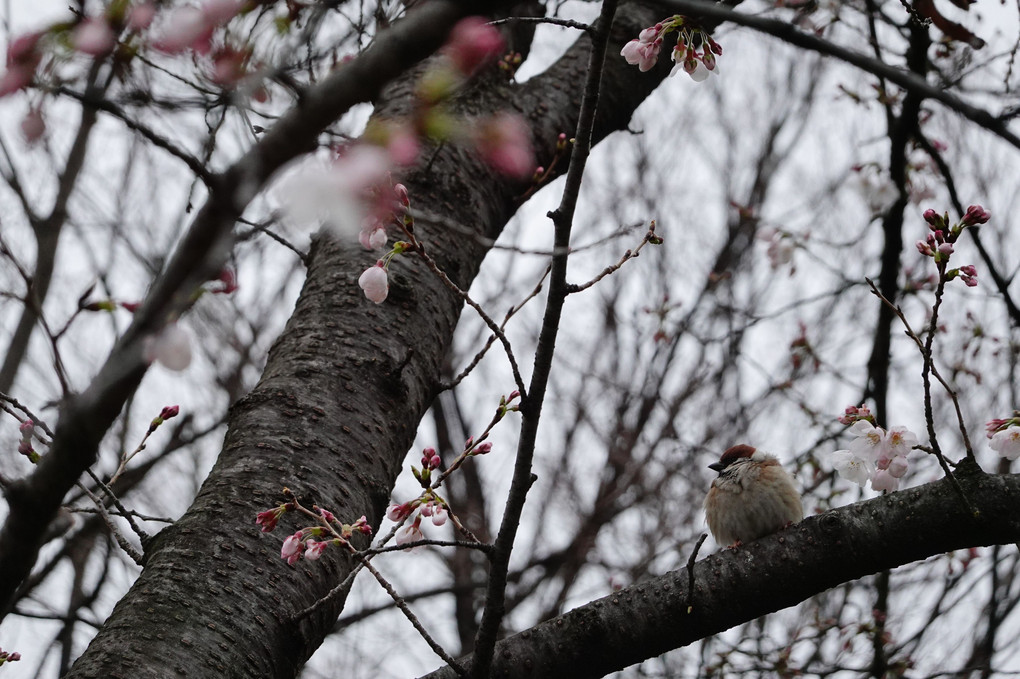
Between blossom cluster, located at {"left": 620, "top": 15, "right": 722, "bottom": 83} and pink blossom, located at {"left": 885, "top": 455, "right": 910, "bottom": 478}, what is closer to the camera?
blossom cluster, located at {"left": 620, "top": 15, "right": 722, "bottom": 83}

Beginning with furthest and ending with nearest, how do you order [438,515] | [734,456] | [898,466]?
[734,456] < [898,466] < [438,515]

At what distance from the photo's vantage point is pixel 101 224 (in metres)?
4.21

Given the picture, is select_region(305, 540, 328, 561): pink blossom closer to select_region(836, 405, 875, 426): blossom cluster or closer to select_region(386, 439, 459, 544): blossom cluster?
select_region(386, 439, 459, 544): blossom cluster

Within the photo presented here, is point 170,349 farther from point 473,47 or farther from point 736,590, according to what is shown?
point 736,590

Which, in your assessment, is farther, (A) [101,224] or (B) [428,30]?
(A) [101,224]

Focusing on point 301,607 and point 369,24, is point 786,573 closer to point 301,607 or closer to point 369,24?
point 301,607

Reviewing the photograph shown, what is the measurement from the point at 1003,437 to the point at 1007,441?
2 cm

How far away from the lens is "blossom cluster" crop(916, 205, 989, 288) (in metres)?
1.96

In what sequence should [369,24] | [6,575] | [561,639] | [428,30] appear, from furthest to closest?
[369,24] < [561,639] < [6,575] < [428,30]

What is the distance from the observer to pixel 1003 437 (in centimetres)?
234

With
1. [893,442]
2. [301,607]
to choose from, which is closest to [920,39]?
[893,442]

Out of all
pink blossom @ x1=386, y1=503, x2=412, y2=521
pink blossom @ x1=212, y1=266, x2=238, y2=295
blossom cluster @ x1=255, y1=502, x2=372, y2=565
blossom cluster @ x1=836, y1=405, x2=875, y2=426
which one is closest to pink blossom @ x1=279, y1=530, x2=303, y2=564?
blossom cluster @ x1=255, y1=502, x2=372, y2=565

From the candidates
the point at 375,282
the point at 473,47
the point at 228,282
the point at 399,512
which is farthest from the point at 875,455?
the point at 228,282

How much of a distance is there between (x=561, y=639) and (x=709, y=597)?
0.35 meters
